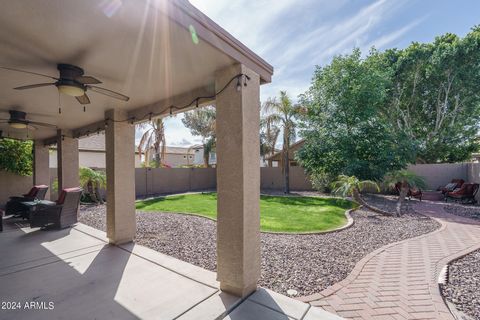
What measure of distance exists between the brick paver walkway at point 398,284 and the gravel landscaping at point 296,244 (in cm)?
22

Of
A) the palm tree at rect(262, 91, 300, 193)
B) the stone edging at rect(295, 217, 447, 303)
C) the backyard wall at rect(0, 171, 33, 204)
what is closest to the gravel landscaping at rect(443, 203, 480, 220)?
the stone edging at rect(295, 217, 447, 303)

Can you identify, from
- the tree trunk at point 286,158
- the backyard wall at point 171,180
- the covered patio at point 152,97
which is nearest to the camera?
the covered patio at point 152,97

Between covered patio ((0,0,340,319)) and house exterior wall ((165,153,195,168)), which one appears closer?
covered patio ((0,0,340,319))

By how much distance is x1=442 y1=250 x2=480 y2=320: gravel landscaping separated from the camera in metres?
2.88

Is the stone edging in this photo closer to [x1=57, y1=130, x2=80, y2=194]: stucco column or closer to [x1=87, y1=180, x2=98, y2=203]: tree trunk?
[x1=57, y1=130, x2=80, y2=194]: stucco column

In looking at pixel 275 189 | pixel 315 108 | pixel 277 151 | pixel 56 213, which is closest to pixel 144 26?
pixel 56 213

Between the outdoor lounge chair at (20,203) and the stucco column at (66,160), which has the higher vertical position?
the stucco column at (66,160)

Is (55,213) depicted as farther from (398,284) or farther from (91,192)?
(398,284)

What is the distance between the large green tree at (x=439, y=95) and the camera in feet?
48.8

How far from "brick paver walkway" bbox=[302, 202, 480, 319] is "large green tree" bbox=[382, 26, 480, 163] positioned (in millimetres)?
11761

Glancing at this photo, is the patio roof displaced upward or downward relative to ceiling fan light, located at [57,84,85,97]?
upward

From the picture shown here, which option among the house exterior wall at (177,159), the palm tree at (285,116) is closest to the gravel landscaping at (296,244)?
the palm tree at (285,116)

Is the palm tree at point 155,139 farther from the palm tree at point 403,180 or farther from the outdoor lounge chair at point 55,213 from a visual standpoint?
the palm tree at point 403,180

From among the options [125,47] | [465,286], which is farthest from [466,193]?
[125,47]
